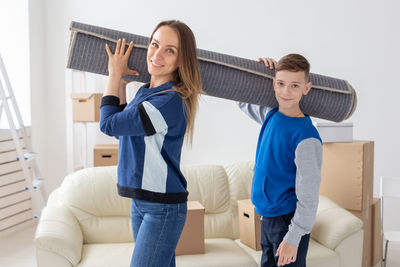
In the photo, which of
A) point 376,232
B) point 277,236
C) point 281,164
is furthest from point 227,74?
point 376,232

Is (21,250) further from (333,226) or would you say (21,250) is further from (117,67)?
(117,67)

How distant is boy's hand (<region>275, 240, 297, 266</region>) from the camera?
1439mm

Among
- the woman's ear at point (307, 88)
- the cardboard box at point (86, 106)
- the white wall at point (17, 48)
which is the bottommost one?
the cardboard box at point (86, 106)

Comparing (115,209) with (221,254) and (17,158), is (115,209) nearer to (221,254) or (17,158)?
(221,254)

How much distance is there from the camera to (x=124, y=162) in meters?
1.35

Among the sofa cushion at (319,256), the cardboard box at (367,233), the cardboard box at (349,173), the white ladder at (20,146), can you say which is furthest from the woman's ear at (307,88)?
the white ladder at (20,146)

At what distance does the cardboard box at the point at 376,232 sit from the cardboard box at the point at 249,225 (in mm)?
1081

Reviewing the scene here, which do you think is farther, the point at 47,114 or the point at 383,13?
the point at 47,114

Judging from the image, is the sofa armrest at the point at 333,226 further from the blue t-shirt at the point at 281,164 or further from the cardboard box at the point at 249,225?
the blue t-shirt at the point at 281,164

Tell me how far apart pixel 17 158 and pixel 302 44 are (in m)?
2.87

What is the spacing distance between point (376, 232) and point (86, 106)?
279 cm

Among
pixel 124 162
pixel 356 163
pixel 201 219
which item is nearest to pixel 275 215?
pixel 124 162

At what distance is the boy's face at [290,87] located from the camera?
1.52 meters

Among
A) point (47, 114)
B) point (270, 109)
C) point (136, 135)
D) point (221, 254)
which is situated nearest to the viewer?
point (136, 135)
